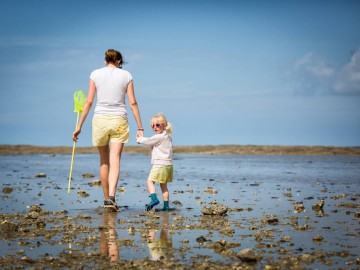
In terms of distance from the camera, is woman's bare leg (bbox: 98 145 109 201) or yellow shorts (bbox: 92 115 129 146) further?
woman's bare leg (bbox: 98 145 109 201)

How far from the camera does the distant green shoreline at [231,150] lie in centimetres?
6812

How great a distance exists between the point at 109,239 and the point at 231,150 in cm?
6845

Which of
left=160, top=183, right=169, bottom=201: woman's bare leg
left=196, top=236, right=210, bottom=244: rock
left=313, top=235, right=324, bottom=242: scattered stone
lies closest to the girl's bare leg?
left=160, top=183, right=169, bottom=201: woman's bare leg

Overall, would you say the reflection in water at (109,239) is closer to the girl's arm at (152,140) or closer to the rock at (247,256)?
the rock at (247,256)

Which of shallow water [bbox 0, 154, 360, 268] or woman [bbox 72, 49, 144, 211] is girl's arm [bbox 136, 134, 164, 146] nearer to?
woman [bbox 72, 49, 144, 211]

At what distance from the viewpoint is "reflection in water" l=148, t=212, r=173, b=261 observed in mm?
6652

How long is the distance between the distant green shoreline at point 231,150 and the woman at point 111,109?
5664cm

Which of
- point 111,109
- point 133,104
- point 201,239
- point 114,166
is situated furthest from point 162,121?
point 201,239

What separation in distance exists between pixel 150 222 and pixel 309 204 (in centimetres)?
453

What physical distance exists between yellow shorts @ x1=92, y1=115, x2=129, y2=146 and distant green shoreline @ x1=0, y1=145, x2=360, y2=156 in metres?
56.8

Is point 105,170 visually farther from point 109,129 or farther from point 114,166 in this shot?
point 109,129

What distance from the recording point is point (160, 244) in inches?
290

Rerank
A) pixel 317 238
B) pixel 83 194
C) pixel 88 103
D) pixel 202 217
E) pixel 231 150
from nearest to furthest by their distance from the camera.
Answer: pixel 317 238 < pixel 202 217 < pixel 88 103 < pixel 83 194 < pixel 231 150

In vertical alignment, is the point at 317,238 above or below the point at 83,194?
above
